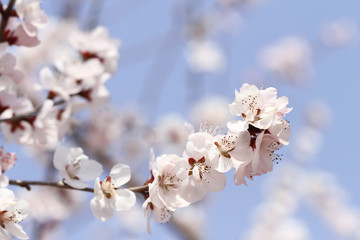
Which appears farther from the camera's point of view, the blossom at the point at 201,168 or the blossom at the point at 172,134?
the blossom at the point at 172,134

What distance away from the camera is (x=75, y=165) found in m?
1.21

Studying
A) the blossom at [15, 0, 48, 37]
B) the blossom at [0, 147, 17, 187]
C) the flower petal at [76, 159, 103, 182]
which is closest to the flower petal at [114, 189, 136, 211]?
the flower petal at [76, 159, 103, 182]

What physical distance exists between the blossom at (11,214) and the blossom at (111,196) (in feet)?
0.57

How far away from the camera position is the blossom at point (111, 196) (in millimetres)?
1114

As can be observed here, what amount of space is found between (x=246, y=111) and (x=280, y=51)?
7.79 metres

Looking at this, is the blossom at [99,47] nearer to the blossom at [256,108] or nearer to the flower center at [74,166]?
the flower center at [74,166]

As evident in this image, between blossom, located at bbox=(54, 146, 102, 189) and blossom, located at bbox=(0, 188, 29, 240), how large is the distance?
152 mm

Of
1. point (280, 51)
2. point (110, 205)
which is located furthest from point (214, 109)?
point (110, 205)

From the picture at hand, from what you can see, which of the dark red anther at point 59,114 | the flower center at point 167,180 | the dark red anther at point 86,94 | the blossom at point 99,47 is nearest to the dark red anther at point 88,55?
the blossom at point 99,47

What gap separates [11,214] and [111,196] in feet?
0.80

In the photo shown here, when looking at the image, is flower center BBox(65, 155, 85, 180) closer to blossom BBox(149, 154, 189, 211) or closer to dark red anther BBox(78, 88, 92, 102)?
blossom BBox(149, 154, 189, 211)

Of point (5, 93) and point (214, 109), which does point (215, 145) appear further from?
point (214, 109)

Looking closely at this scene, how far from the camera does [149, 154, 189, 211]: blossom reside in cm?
105

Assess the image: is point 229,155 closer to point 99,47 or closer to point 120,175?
point 120,175
